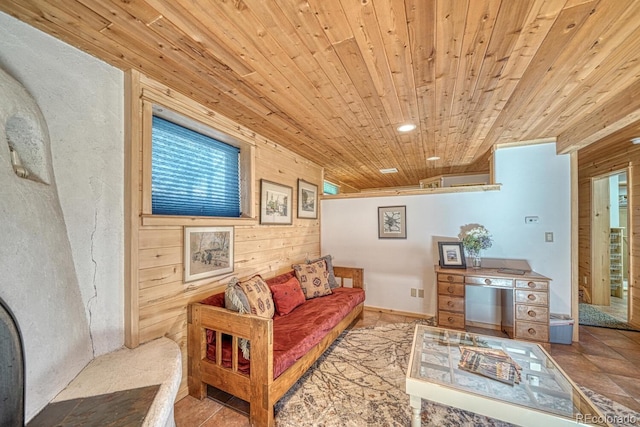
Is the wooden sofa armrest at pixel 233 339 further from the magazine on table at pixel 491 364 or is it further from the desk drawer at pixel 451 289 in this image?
the desk drawer at pixel 451 289

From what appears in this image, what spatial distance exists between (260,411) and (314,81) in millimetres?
2259

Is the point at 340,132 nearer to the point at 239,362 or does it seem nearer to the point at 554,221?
the point at 239,362

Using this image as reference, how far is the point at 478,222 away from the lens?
329cm

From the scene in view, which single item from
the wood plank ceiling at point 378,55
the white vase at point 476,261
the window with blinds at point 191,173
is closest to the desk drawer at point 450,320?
the white vase at point 476,261

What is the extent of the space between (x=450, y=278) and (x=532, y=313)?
835 mm

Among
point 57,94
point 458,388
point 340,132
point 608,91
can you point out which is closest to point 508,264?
point 608,91

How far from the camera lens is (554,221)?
9.71 ft

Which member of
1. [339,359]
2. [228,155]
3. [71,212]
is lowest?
[339,359]

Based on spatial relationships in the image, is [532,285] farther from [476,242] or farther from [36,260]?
[36,260]

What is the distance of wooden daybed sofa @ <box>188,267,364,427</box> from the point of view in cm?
156

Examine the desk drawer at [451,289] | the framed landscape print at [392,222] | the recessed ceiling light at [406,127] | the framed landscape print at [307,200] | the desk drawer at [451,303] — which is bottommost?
the desk drawer at [451,303]

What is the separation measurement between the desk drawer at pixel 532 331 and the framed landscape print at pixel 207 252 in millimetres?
3149

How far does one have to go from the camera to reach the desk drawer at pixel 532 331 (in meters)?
2.57

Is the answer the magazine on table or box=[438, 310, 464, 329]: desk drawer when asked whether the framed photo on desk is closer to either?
box=[438, 310, 464, 329]: desk drawer
